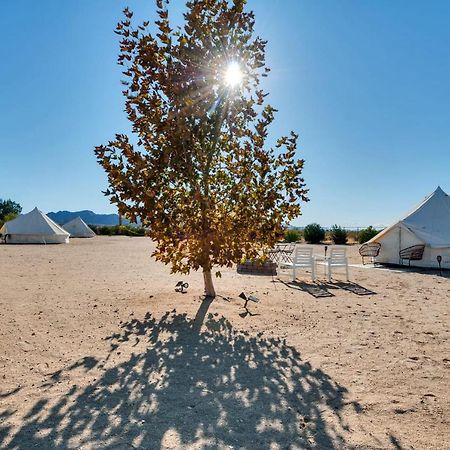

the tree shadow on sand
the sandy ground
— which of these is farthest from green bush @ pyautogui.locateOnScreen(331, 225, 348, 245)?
the tree shadow on sand

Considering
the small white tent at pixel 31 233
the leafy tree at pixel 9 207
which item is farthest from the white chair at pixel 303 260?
the leafy tree at pixel 9 207

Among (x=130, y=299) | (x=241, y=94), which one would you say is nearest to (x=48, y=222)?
(x=130, y=299)

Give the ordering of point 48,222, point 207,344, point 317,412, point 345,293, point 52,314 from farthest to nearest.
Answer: point 48,222, point 345,293, point 52,314, point 207,344, point 317,412

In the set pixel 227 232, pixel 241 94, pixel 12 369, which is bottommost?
pixel 12 369

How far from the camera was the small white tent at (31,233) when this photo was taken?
33938 millimetres

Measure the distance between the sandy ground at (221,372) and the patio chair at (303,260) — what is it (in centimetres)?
264

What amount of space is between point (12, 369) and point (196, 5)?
21.3 ft

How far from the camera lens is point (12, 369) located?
461cm

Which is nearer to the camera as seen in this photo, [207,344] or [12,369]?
[12,369]

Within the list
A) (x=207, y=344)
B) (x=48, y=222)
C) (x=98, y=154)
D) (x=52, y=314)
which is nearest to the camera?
(x=207, y=344)

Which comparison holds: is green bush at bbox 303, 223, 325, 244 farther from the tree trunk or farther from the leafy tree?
the leafy tree

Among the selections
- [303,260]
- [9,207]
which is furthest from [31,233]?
[9,207]

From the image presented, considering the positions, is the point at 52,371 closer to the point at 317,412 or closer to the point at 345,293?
the point at 317,412

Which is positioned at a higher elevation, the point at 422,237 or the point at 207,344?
the point at 422,237
